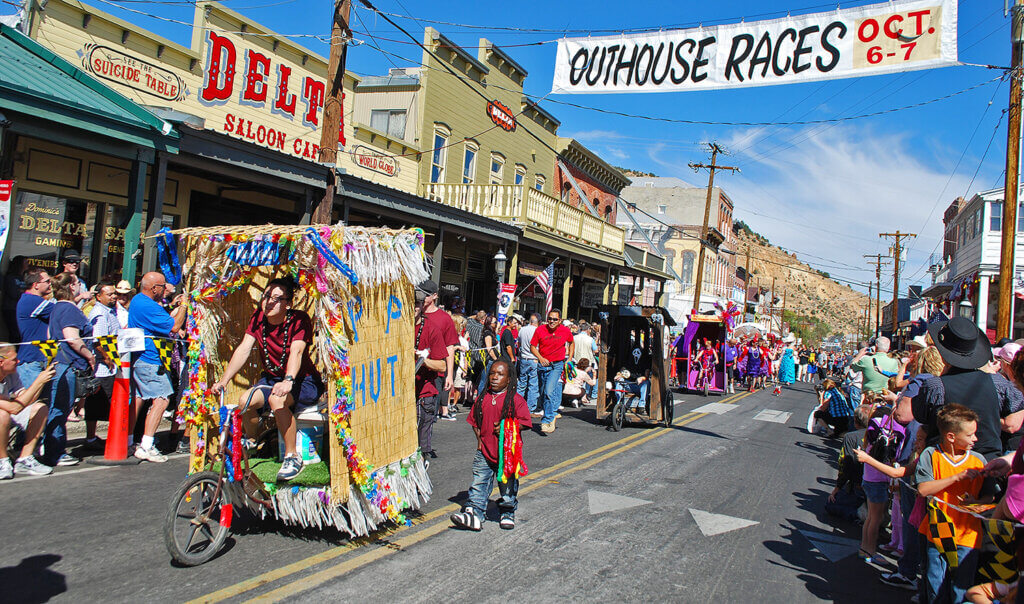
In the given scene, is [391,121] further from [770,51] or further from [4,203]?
[4,203]

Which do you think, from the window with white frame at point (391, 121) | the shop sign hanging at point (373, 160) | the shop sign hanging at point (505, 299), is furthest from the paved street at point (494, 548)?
the window with white frame at point (391, 121)

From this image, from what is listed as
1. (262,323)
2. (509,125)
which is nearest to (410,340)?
(262,323)

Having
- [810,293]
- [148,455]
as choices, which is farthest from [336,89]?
[810,293]

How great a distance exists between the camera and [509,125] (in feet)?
78.5

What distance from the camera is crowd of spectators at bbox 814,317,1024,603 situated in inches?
156

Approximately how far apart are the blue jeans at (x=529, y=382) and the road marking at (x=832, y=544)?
19.7 ft

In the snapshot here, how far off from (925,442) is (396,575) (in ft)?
12.2

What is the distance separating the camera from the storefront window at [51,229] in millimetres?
10305

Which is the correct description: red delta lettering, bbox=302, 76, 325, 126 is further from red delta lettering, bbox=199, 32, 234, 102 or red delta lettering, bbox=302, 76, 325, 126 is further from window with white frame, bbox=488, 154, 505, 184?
window with white frame, bbox=488, 154, 505, 184

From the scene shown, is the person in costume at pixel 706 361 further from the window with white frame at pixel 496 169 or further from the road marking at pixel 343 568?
the road marking at pixel 343 568

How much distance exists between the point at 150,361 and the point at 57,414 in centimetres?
95

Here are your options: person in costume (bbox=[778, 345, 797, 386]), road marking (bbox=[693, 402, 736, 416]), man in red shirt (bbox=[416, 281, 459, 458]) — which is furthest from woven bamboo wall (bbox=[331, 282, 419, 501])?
person in costume (bbox=[778, 345, 797, 386])

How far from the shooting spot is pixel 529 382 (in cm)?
1201

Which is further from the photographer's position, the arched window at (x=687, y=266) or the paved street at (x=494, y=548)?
the arched window at (x=687, y=266)
